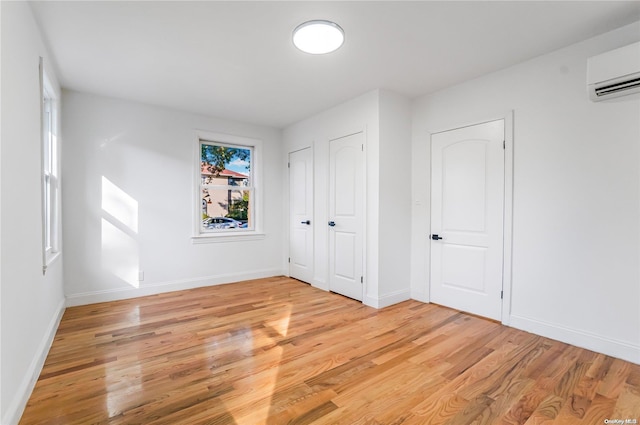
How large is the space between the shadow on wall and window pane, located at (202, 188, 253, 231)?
3.09 feet

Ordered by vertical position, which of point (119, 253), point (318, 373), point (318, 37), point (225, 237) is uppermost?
point (318, 37)

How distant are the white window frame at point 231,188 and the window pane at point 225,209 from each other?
0.08 m

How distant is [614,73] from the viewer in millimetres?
2152

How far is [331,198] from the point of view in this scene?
4195mm

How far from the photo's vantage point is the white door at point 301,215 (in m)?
4.62

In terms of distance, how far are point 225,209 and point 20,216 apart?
2974 millimetres

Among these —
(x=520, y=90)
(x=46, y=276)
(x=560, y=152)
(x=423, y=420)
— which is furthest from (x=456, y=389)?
(x=46, y=276)

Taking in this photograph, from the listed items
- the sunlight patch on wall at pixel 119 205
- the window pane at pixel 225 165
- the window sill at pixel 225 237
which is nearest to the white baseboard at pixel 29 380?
the sunlight patch on wall at pixel 119 205

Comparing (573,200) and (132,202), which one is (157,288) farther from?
(573,200)

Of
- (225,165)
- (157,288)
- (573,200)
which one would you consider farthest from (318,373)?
(225,165)

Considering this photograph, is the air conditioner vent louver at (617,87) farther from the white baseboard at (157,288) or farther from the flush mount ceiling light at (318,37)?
the white baseboard at (157,288)

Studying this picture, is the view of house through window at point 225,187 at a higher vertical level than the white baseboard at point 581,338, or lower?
higher

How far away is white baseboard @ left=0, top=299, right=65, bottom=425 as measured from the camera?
1544 mm

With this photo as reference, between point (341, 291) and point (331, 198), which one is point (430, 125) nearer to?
point (331, 198)
